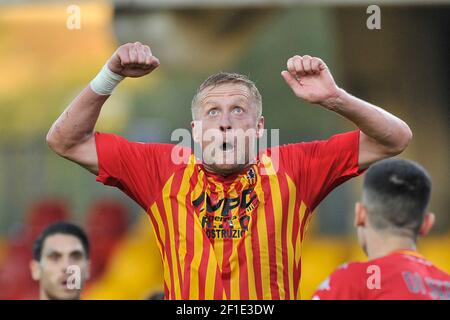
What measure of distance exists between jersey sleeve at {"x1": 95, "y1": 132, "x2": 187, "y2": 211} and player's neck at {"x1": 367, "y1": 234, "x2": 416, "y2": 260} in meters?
1.05

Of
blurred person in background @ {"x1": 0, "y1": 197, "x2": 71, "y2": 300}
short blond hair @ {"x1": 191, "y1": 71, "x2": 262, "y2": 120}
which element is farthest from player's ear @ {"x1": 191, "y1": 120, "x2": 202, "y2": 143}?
blurred person in background @ {"x1": 0, "y1": 197, "x2": 71, "y2": 300}

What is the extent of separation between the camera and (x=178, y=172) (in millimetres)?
4707

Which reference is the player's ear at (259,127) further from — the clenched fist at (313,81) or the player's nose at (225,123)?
the clenched fist at (313,81)

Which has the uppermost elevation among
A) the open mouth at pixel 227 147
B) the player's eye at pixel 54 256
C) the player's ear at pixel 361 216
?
the open mouth at pixel 227 147

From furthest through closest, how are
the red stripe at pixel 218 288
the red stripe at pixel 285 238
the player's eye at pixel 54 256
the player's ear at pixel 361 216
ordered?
the player's eye at pixel 54 256 < the player's ear at pixel 361 216 < the red stripe at pixel 285 238 < the red stripe at pixel 218 288

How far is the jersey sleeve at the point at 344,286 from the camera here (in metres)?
4.34

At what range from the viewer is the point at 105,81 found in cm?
459

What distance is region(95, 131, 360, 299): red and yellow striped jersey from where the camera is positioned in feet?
14.7

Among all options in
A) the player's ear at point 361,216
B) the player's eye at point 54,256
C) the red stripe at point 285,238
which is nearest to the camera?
the red stripe at point 285,238

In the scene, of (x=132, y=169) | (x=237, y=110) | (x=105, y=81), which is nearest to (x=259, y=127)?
(x=237, y=110)

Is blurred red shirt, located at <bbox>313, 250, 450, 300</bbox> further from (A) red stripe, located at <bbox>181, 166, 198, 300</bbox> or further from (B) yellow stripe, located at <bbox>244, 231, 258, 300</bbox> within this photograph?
(A) red stripe, located at <bbox>181, 166, 198, 300</bbox>

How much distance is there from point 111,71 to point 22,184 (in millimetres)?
10926

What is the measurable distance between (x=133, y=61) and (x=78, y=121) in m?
0.43

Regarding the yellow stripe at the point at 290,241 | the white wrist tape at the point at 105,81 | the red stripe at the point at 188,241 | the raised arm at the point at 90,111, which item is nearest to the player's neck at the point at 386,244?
the yellow stripe at the point at 290,241
